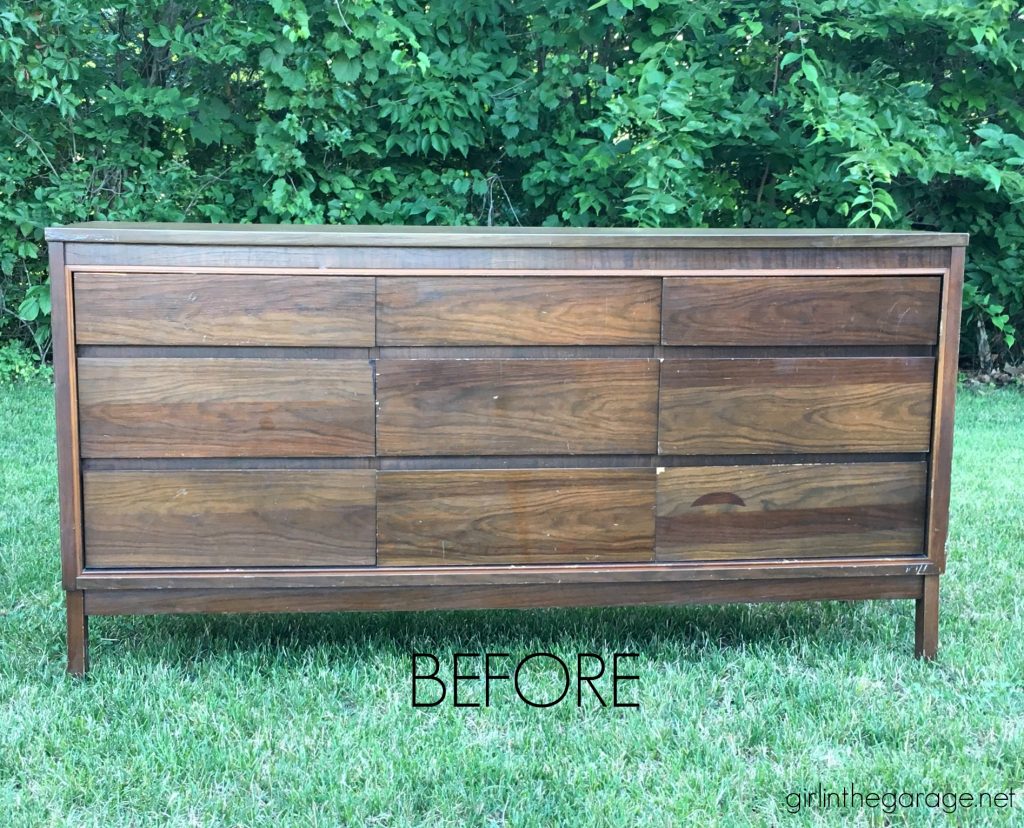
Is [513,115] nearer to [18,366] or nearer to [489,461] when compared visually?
[18,366]

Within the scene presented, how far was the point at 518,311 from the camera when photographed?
220 centimetres

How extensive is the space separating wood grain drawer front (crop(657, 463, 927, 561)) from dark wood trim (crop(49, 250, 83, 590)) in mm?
1278

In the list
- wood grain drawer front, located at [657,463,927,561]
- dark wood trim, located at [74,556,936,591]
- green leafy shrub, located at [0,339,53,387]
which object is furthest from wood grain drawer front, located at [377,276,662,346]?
green leafy shrub, located at [0,339,53,387]

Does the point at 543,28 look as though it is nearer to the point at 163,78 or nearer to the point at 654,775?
the point at 163,78

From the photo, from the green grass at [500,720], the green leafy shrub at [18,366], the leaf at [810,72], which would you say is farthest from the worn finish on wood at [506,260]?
the green leafy shrub at [18,366]

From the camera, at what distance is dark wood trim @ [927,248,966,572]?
231 centimetres

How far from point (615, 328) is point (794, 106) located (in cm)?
355

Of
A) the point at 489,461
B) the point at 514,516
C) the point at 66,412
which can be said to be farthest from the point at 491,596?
the point at 66,412

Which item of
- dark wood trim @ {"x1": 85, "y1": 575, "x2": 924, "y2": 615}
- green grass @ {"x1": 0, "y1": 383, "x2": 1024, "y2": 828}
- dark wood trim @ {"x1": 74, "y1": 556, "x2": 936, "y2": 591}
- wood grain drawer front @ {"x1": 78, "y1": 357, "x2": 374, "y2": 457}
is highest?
wood grain drawer front @ {"x1": 78, "y1": 357, "x2": 374, "y2": 457}

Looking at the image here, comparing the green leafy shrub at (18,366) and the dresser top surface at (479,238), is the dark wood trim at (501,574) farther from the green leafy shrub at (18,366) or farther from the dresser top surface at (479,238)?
the green leafy shrub at (18,366)

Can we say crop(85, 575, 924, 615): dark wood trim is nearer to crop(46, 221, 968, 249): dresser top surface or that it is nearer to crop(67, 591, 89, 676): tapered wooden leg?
crop(67, 591, 89, 676): tapered wooden leg

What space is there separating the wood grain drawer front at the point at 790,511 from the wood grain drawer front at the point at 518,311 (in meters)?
0.37

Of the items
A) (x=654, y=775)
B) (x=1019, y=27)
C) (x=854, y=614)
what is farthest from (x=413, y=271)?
(x=1019, y=27)

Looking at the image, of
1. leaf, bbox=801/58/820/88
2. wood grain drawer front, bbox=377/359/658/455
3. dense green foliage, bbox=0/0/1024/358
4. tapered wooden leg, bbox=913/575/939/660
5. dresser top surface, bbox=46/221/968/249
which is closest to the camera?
dresser top surface, bbox=46/221/968/249
